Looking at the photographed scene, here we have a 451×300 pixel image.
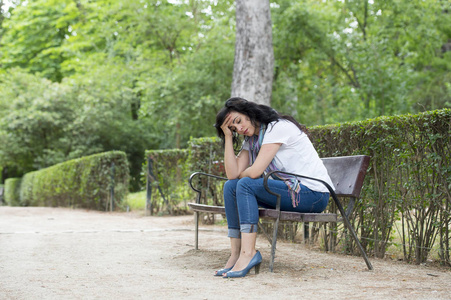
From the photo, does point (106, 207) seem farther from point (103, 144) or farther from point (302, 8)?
point (103, 144)

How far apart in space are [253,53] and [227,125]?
6.72m

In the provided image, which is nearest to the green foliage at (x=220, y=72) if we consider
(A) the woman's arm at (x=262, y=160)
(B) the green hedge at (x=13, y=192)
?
(B) the green hedge at (x=13, y=192)

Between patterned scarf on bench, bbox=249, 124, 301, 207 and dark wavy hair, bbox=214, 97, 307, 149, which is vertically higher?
dark wavy hair, bbox=214, 97, 307, 149

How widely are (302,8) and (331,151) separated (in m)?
12.9

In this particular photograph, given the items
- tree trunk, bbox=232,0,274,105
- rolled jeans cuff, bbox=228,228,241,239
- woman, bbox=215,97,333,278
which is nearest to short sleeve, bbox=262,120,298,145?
woman, bbox=215,97,333,278

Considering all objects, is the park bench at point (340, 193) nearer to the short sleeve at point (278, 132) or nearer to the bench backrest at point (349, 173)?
the bench backrest at point (349, 173)

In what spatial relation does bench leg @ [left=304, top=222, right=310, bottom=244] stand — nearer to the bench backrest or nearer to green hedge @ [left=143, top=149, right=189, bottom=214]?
the bench backrest

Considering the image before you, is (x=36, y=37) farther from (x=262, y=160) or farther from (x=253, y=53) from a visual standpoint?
(x=262, y=160)

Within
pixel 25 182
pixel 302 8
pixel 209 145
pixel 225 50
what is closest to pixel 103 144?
pixel 25 182

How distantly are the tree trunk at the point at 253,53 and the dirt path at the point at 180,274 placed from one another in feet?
16.6

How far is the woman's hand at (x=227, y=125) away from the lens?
4.27m

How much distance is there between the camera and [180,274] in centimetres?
412

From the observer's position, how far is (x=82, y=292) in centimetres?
342

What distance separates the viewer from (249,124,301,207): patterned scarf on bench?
4.05 m
